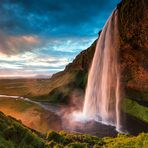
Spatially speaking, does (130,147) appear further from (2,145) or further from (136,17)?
(136,17)

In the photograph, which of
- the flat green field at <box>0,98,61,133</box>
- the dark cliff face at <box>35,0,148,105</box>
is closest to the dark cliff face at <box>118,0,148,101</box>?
the dark cliff face at <box>35,0,148,105</box>

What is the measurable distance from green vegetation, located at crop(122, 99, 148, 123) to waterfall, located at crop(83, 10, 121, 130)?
1.19 m

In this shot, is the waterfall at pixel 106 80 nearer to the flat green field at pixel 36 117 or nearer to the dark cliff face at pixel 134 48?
the dark cliff face at pixel 134 48

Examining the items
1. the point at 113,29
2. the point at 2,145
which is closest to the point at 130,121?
the point at 113,29

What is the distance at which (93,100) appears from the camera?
149ft

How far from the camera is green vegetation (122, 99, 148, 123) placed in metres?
38.6

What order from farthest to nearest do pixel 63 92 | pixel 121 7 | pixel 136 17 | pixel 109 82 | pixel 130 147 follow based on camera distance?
pixel 63 92 < pixel 109 82 < pixel 121 7 < pixel 136 17 < pixel 130 147

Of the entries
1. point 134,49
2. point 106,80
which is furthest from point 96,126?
point 106,80

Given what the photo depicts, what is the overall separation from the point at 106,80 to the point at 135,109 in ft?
20.1

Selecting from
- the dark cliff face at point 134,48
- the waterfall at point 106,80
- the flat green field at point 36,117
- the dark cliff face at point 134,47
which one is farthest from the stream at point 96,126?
the dark cliff face at point 134,47

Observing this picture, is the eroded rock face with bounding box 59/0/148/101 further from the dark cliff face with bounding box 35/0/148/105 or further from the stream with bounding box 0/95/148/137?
Answer: the stream with bounding box 0/95/148/137

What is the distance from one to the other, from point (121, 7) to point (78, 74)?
21698mm

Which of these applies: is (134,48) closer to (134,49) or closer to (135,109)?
(134,49)

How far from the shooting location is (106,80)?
44156 mm
